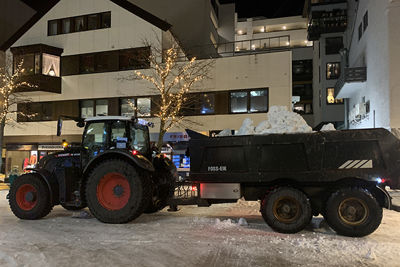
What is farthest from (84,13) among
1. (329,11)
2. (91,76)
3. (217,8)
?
(329,11)

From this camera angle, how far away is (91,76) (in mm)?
21078

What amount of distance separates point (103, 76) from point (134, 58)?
8.39 ft

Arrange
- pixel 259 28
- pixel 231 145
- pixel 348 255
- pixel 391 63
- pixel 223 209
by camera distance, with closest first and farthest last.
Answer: pixel 348 255, pixel 231 145, pixel 223 209, pixel 391 63, pixel 259 28

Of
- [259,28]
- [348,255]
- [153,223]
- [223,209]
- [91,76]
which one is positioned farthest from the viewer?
[259,28]

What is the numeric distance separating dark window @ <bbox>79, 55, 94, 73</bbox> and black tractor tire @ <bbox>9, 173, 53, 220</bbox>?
14244mm

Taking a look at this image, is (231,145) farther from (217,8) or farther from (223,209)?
Answer: (217,8)

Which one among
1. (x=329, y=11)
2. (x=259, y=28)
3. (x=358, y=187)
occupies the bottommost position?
(x=358, y=187)

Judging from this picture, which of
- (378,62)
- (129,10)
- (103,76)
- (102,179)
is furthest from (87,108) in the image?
(378,62)

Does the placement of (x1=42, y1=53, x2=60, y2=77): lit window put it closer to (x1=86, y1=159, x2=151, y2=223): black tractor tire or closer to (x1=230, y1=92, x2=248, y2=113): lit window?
(x1=230, y1=92, x2=248, y2=113): lit window

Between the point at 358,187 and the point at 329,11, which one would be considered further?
the point at 329,11

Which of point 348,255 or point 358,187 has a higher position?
point 358,187

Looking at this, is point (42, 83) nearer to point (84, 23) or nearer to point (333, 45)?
point (84, 23)

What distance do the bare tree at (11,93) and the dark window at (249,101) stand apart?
41.7 feet

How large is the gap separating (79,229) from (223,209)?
417 cm
